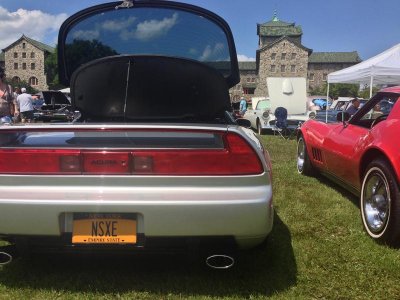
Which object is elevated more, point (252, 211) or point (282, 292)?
point (252, 211)

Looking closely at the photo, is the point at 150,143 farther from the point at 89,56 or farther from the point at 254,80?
the point at 254,80

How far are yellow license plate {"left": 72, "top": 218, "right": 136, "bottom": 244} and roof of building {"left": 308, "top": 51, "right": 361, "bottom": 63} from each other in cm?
10591

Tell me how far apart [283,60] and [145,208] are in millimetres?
88008

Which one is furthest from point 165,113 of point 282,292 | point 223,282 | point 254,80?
point 254,80

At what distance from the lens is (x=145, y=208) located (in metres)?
2.24

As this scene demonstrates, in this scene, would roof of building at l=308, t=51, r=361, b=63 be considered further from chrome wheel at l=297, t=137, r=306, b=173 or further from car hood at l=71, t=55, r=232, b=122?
car hood at l=71, t=55, r=232, b=122

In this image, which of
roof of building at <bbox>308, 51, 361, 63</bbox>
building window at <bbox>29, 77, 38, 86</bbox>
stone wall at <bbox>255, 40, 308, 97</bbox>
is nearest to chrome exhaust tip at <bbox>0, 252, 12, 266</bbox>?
stone wall at <bbox>255, 40, 308, 97</bbox>

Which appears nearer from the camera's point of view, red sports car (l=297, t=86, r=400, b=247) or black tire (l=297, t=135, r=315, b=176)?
red sports car (l=297, t=86, r=400, b=247)

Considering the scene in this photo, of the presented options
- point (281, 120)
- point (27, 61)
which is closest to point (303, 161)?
point (281, 120)

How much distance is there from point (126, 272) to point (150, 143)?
0.87 metres

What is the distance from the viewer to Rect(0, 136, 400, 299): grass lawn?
252 cm

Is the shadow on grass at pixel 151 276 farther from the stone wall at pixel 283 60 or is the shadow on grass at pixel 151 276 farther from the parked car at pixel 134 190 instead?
the stone wall at pixel 283 60

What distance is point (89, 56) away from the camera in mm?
3293

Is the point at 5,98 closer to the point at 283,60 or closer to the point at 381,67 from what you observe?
the point at 381,67
